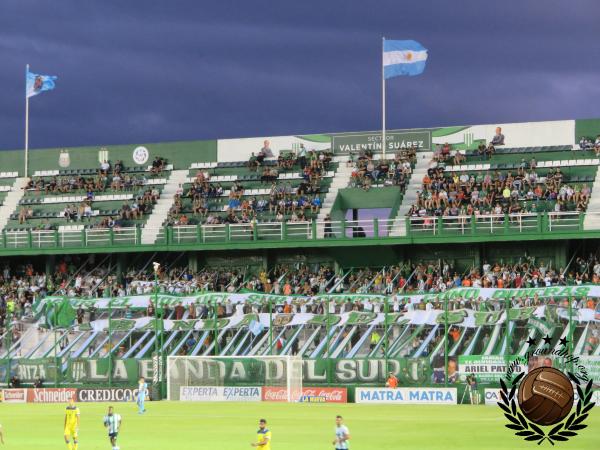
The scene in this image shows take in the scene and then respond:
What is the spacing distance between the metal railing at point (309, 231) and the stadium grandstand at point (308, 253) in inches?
5.5

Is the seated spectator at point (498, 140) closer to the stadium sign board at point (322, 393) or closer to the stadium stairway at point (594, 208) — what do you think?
the stadium stairway at point (594, 208)

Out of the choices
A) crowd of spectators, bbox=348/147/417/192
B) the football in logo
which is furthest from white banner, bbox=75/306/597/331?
the football in logo

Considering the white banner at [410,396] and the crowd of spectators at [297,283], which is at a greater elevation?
the crowd of spectators at [297,283]

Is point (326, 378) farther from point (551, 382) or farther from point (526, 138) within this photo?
point (551, 382)

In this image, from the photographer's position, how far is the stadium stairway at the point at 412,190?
75938 mm

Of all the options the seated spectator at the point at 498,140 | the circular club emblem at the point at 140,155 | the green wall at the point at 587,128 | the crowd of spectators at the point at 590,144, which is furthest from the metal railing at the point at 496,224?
the circular club emblem at the point at 140,155

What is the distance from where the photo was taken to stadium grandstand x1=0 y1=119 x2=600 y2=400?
62719 mm

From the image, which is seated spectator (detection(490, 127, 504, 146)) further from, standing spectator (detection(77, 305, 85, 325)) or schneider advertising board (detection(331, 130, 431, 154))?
standing spectator (detection(77, 305, 85, 325))

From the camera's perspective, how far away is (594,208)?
7356 centimetres

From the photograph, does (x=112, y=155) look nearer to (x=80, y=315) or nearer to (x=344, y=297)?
(x=80, y=315)

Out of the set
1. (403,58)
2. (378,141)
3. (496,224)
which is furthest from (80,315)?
(403,58)

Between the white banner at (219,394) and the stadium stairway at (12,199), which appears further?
the stadium stairway at (12,199)

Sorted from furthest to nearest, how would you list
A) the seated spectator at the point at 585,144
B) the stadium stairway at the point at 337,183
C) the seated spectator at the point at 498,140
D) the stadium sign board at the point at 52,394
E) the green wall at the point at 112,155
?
the green wall at the point at 112,155 < the seated spectator at the point at 498,140 < the stadium stairway at the point at 337,183 < the seated spectator at the point at 585,144 < the stadium sign board at the point at 52,394

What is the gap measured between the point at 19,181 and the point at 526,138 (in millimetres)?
40304
